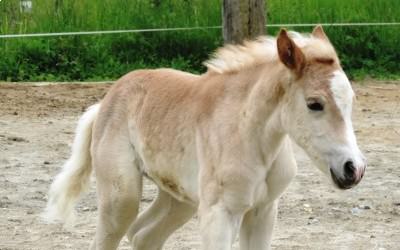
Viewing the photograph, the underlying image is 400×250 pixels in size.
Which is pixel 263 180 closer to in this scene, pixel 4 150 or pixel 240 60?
pixel 240 60

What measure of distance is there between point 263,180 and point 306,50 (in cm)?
64

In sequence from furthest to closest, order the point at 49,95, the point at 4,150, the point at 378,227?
the point at 49,95, the point at 4,150, the point at 378,227

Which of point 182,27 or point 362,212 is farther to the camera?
point 182,27

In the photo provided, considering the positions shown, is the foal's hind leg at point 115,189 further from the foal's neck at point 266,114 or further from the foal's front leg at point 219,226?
the foal's neck at point 266,114

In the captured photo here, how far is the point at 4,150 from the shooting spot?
9.43 metres

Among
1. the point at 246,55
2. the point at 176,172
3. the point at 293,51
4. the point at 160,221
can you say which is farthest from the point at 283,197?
the point at 293,51

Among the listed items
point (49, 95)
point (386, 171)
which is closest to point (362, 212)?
point (386, 171)

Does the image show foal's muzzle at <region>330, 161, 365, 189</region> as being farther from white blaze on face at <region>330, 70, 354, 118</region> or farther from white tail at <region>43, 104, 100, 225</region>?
white tail at <region>43, 104, 100, 225</region>

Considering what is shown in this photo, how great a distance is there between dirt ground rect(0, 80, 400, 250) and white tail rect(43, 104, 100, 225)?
645mm

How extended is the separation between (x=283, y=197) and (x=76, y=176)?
2.25m

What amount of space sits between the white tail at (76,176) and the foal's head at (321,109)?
1.62 m

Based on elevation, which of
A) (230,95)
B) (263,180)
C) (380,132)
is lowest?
(380,132)

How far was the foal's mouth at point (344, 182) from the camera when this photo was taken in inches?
171

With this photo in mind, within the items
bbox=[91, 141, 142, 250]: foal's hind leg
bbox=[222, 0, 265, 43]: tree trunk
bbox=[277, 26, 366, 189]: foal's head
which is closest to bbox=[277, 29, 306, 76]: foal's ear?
bbox=[277, 26, 366, 189]: foal's head
